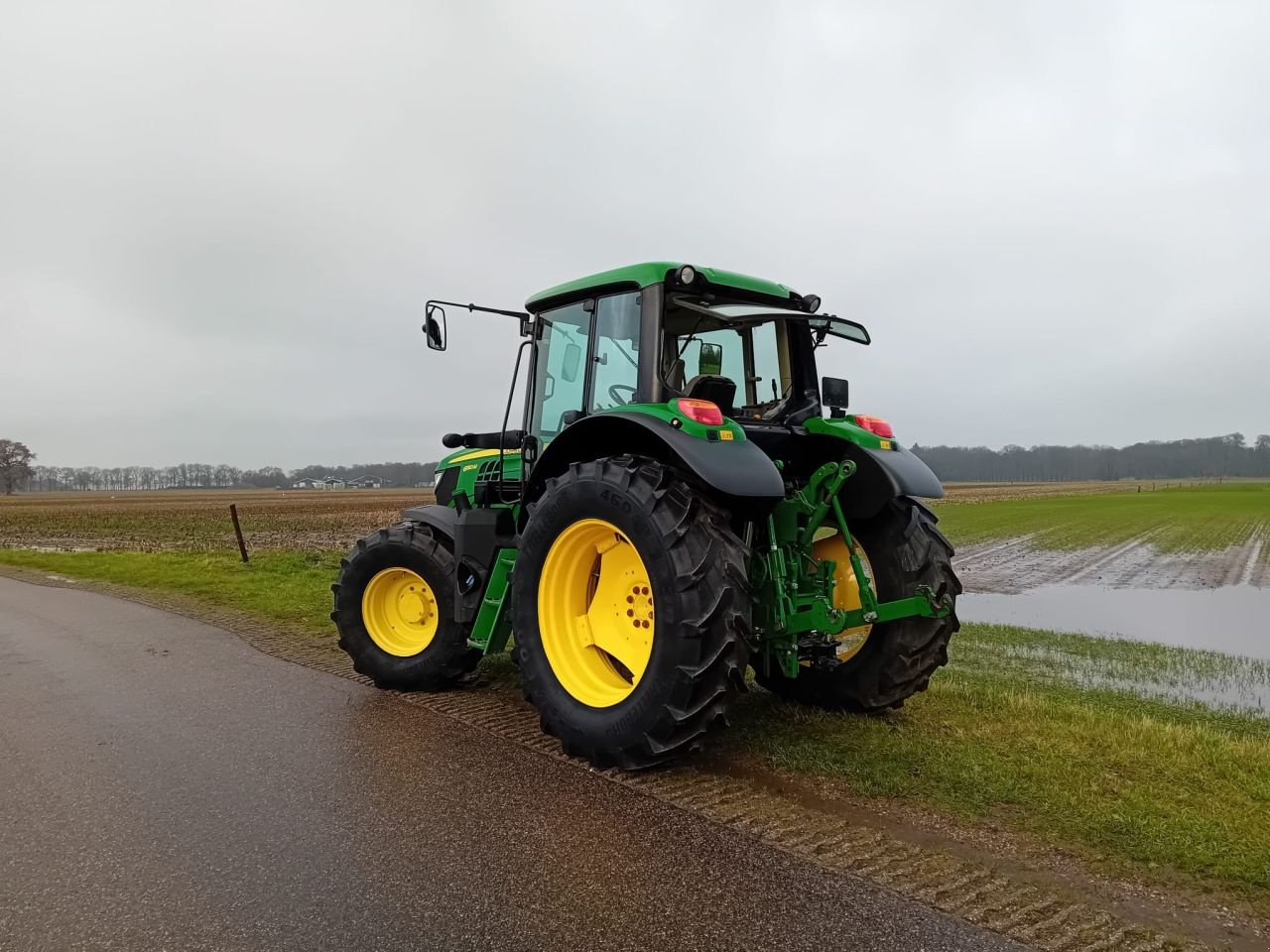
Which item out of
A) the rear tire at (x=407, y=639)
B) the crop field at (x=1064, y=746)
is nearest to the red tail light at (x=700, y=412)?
the crop field at (x=1064, y=746)

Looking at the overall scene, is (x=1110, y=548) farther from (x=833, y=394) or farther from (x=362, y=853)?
(x=362, y=853)

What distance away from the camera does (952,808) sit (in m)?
3.50

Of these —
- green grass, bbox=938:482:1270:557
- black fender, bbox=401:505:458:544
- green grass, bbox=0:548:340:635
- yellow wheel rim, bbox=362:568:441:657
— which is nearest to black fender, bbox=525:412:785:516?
black fender, bbox=401:505:458:544

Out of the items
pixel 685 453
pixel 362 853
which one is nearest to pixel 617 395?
pixel 685 453

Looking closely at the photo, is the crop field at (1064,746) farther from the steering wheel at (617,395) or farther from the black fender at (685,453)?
the steering wheel at (617,395)

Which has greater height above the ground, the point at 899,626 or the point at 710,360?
the point at 710,360

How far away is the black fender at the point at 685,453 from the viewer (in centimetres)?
372

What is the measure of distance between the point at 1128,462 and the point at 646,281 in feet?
532

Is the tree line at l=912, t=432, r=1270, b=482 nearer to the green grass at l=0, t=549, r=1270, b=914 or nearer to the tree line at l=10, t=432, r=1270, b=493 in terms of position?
the tree line at l=10, t=432, r=1270, b=493

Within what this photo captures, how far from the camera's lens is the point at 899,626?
4602mm

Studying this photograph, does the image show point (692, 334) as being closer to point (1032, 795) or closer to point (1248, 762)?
point (1032, 795)

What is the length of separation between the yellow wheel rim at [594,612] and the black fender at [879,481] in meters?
1.40

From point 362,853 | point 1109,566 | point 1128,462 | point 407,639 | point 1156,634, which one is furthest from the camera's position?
point 1128,462

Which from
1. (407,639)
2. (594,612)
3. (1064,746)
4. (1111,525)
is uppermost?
(594,612)
